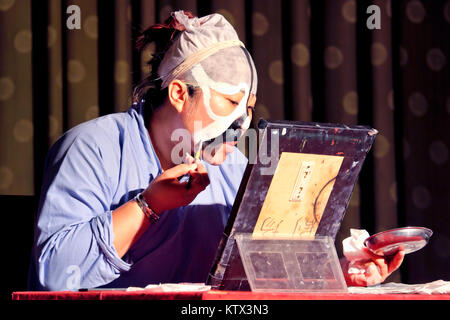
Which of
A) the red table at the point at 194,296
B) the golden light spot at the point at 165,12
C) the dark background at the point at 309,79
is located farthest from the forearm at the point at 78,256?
the golden light spot at the point at 165,12

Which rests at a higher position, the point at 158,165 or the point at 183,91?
the point at 183,91

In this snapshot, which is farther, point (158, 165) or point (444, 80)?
point (444, 80)

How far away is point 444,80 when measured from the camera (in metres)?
2.05

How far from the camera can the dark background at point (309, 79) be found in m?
1.70

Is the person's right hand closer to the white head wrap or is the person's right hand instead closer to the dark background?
the white head wrap

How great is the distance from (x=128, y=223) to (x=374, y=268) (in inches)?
16.1

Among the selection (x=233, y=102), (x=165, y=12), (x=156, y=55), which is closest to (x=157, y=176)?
(x=233, y=102)

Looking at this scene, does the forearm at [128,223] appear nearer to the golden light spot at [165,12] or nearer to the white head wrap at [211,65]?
the white head wrap at [211,65]

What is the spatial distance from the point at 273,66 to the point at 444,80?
21.8 inches

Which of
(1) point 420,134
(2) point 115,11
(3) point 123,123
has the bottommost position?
(1) point 420,134

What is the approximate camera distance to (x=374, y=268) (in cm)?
111

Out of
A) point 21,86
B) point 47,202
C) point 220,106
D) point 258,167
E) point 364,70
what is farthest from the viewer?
point 364,70

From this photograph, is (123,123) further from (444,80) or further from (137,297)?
(444,80)

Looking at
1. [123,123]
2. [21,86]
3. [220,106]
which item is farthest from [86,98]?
[220,106]
